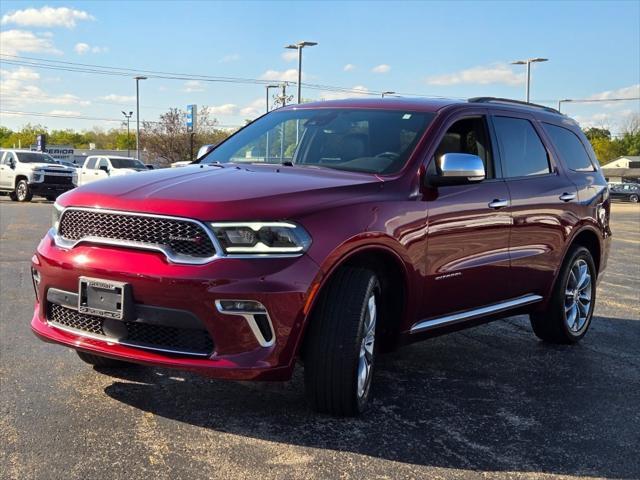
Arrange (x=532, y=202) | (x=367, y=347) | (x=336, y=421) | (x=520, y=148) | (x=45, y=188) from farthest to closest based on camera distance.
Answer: (x=45, y=188) < (x=520, y=148) < (x=532, y=202) < (x=367, y=347) < (x=336, y=421)

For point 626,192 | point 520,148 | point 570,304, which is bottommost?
point 570,304

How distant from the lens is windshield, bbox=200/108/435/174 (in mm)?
4559

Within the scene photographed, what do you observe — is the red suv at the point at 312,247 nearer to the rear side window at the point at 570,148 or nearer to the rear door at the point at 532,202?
the rear door at the point at 532,202

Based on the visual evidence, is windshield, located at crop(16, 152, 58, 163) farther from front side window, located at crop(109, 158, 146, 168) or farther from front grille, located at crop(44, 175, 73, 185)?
front side window, located at crop(109, 158, 146, 168)

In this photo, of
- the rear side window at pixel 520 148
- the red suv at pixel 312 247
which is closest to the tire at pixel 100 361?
the red suv at pixel 312 247

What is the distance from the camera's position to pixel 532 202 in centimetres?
531

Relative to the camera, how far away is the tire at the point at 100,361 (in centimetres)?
455

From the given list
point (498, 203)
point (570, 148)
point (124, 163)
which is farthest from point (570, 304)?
point (124, 163)

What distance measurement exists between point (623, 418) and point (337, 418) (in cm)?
171

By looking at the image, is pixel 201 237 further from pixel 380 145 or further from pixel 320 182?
pixel 380 145

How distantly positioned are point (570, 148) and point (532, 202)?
45.4 inches

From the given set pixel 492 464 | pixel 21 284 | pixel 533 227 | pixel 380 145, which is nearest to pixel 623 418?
pixel 492 464

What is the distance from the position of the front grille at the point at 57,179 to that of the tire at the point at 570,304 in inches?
929

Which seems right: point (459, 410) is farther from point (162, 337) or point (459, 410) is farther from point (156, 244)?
point (156, 244)
